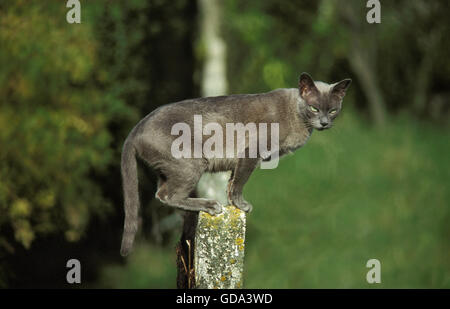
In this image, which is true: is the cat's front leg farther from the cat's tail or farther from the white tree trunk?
the cat's tail

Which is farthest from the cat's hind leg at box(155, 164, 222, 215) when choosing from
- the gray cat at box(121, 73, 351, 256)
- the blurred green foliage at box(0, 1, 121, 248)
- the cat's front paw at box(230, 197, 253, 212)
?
the blurred green foliage at box(0, 1, 121, 248)

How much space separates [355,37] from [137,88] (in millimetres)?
5560

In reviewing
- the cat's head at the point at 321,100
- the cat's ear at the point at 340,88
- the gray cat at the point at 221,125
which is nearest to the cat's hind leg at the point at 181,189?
the gray cat at the point at 221,125

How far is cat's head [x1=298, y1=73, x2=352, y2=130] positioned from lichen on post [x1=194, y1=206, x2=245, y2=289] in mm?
917

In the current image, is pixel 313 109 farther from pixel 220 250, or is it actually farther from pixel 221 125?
pixel 220 250

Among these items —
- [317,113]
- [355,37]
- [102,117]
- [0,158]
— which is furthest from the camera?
[355,37]

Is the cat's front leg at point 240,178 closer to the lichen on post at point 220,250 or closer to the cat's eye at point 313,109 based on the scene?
the lichen on post at point 220,250

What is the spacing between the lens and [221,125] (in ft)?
13.7

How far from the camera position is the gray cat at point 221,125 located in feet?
13.1

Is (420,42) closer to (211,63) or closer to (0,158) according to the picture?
(211,63)

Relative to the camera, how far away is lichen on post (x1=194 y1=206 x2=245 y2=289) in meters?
3.81

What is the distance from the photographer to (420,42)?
39.5 ft

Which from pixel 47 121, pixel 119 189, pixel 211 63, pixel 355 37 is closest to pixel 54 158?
pixel 47 121

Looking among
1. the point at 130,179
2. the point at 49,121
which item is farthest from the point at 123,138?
the point at 130,179
